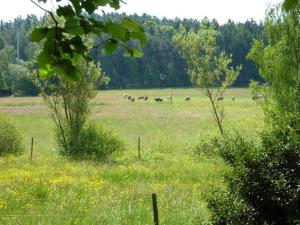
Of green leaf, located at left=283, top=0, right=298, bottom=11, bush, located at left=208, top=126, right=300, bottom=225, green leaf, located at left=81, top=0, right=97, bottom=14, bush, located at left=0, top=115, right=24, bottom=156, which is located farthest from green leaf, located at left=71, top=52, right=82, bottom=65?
bush, located at left=0, top=115, right=24, bottom=156

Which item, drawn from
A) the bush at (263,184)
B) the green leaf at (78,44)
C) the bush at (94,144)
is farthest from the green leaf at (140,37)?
the bush at (94,144)

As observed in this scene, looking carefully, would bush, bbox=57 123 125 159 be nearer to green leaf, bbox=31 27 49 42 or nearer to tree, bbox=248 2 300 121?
tree, bbox=248 2 300 121

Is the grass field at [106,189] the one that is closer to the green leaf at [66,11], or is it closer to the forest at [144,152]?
the forest at [144,152]

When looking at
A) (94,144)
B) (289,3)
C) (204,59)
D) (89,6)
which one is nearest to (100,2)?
(89,6)

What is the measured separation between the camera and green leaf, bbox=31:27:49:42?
233 centimetres

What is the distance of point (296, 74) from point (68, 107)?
459 inches

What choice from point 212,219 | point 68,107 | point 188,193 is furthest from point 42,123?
point 212,219

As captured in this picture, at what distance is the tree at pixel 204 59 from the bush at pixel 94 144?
17.1ft

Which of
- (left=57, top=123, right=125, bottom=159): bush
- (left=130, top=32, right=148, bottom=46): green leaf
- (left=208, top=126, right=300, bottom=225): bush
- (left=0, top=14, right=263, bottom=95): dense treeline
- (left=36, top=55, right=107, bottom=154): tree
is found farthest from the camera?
(left=0, top=14, right=263, bottom=95): dense treeline

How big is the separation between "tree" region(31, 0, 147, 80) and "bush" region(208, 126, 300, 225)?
17.4 feet

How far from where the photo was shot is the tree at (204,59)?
24.4 m

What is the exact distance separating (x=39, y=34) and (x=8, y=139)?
23514 mm

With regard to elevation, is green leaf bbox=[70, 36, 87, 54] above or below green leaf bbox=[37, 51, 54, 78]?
above

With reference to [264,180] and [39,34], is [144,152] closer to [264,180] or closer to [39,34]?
[264,180]
